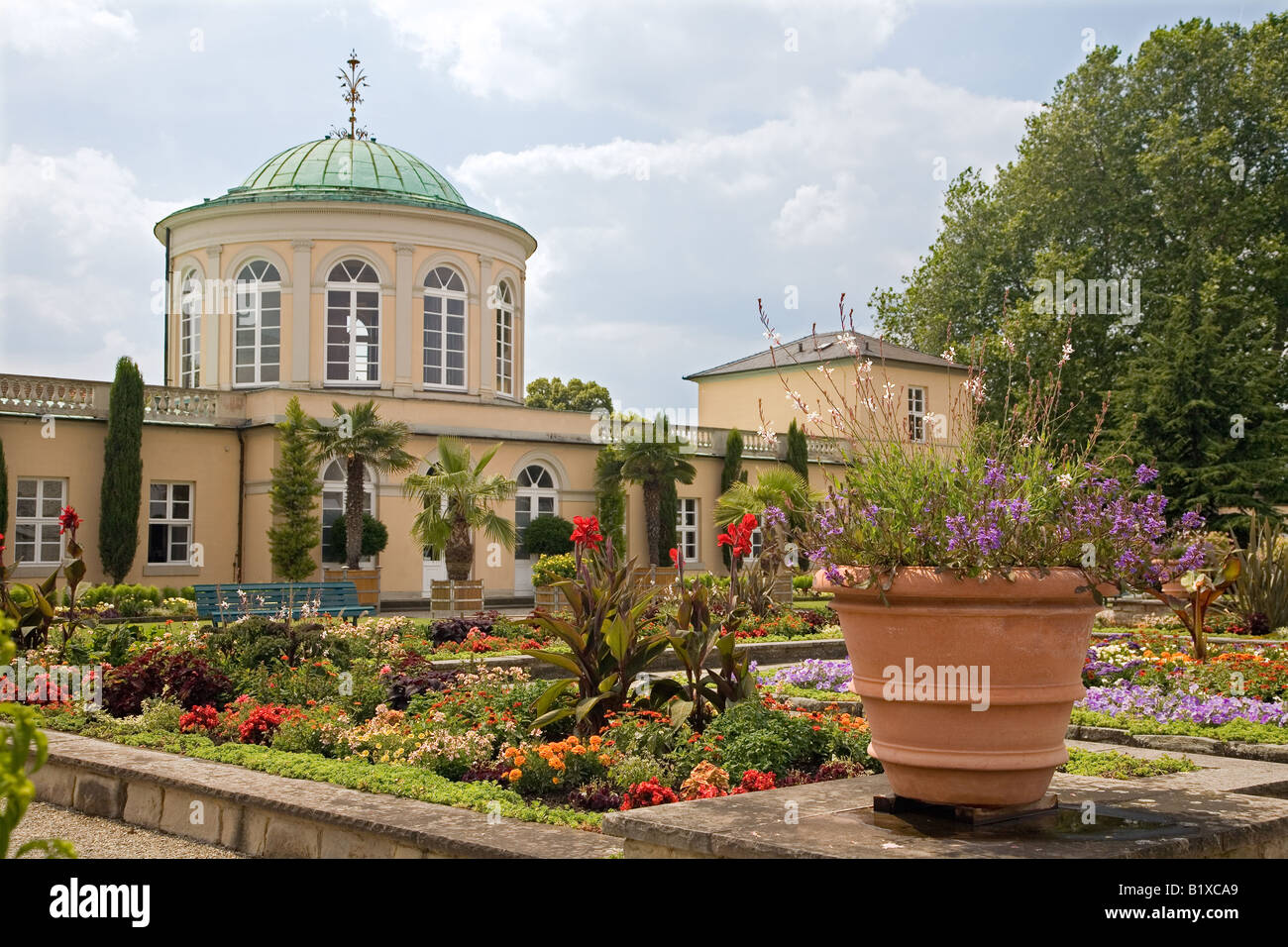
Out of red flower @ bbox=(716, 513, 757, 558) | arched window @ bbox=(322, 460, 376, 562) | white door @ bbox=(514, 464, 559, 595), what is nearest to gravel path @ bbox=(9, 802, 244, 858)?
red flower @ bbox=(716, 513, 757, 558)

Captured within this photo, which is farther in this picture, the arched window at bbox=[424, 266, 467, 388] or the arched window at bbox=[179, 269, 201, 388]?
the arched window at bbox=[179, 269, 201, 388]

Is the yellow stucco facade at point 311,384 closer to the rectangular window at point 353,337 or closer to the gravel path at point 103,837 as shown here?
the rectangular window at point 353,337

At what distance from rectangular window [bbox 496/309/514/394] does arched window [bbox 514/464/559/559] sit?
130 inches

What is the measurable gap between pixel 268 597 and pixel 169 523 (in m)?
11.9

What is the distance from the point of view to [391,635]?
14.2m

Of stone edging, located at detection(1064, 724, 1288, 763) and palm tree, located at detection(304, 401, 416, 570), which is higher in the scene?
palm tree, located at detection(304, 401, 416, 570)

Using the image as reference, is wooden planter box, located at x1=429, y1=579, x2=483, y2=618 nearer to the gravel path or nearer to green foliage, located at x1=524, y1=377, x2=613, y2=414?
the gravel path

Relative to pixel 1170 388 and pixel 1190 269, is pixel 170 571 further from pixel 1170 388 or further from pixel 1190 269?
pixel 1190 269

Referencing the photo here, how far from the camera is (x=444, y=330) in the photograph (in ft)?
107

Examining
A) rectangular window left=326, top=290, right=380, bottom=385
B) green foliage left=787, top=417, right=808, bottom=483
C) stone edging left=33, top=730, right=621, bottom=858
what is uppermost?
rectangular window left=326, top=290, right=380, bottom=385

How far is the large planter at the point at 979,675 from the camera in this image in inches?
184

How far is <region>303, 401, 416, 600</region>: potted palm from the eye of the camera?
2547 centimetres

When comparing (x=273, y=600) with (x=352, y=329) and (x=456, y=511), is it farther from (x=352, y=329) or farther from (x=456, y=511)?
(x=352, y=329)
